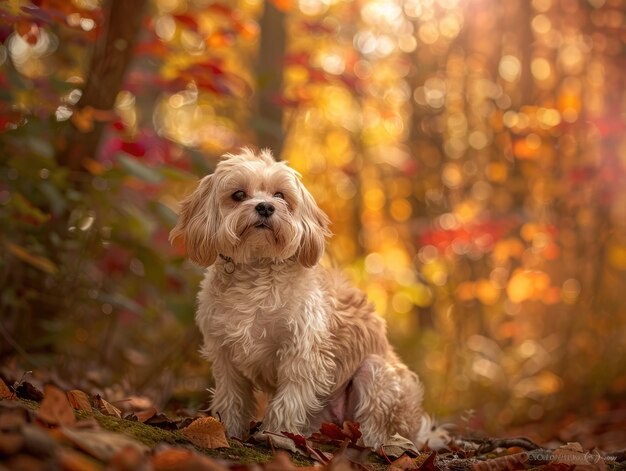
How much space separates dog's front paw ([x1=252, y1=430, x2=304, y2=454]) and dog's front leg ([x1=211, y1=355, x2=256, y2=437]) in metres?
0.38

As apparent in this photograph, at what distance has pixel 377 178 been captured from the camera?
1166 centimetres

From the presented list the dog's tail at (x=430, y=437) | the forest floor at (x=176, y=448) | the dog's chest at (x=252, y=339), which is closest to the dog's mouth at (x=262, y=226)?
the dog's chest at (x=252, y=339)

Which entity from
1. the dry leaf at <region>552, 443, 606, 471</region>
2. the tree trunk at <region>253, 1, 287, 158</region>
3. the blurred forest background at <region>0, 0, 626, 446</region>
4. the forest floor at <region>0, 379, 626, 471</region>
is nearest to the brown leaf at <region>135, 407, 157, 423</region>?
the forest floor at <region>0, 379, 626, 471</region>

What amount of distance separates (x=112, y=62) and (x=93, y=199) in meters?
1.01

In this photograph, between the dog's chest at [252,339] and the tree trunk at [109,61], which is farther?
the tree trunk at [109,61]

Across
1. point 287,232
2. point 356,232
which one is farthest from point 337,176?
point 287,232

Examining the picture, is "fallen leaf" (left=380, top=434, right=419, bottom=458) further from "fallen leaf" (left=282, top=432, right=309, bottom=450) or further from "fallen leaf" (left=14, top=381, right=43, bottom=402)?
"fallen leaf" (left=14, top=381, right=43, bottom=402)

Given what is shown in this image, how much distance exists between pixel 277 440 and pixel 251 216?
111 centimetres

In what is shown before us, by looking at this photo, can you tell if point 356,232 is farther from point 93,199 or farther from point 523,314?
point 93,199

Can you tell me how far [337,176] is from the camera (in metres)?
11.2

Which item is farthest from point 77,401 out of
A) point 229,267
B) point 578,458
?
point 578,458

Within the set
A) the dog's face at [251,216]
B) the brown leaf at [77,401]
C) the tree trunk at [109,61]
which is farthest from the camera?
the tree trunk at [109,61]

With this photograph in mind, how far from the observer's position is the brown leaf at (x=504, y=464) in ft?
11.0

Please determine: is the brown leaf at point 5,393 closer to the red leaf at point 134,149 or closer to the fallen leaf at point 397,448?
the fallen leaf at point 397,448
